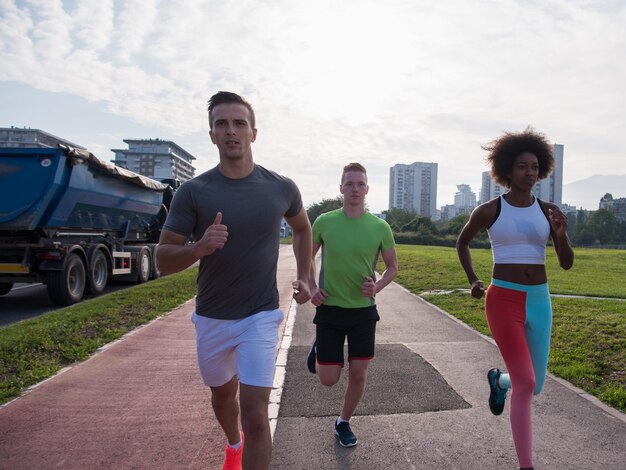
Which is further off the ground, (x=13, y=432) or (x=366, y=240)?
(x=366, y=240)

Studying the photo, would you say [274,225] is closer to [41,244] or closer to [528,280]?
[528,280]

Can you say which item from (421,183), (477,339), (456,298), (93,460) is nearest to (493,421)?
(93,460)

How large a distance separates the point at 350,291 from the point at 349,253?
28cm

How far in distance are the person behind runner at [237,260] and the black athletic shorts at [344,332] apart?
81 cm

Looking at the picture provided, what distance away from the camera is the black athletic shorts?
3904 millimetres

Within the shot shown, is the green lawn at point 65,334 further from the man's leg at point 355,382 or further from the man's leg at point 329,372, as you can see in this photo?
the man's leg at point 355,382

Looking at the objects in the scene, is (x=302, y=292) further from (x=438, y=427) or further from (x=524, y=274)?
(x=438, y=427)

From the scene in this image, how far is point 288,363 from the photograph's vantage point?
6.39 meters

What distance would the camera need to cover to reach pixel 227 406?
3365mm

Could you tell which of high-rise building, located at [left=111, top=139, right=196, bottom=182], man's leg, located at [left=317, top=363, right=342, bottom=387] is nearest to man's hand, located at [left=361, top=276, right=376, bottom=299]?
man's leg, located at [left=317, top=363, right=342, bottom=387]

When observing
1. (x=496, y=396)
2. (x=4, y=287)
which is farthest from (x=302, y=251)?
(x=4, y=287)

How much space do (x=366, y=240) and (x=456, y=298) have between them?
28.6 feet

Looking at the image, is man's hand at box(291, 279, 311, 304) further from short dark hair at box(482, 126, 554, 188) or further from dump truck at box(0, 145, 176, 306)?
dump truck at box(0, 145, 176, 306)

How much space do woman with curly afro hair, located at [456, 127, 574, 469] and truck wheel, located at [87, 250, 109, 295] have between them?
35.2ft
